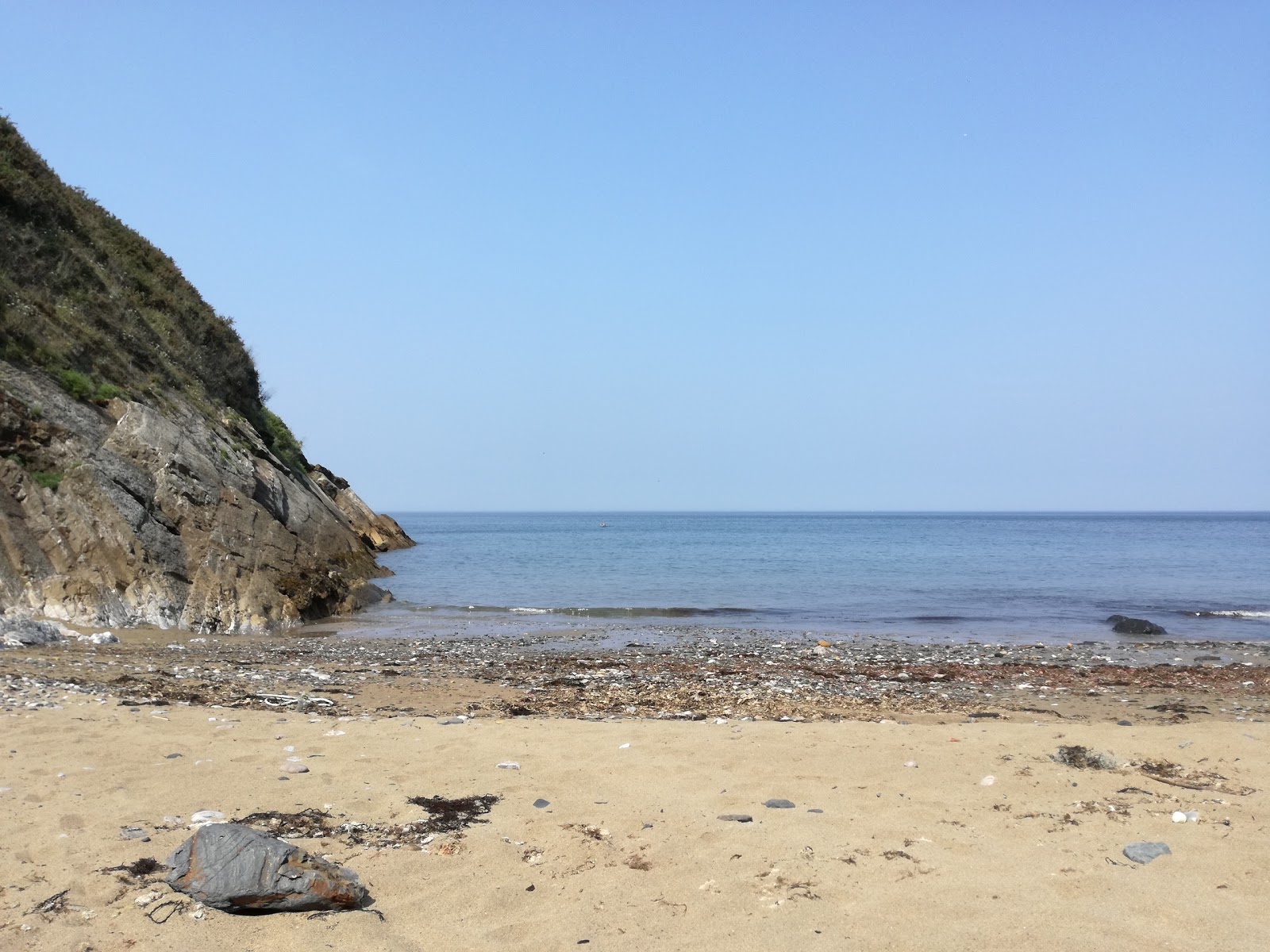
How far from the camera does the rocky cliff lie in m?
17.1

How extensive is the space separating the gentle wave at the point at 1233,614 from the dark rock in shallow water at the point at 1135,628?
432 centimetres

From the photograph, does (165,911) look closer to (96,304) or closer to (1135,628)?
(96,304)

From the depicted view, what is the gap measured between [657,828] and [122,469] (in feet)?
56.1

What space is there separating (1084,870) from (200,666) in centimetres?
1271

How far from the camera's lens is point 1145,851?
5934 mm

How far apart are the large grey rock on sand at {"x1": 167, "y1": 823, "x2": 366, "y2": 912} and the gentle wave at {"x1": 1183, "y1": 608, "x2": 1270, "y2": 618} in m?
28.9

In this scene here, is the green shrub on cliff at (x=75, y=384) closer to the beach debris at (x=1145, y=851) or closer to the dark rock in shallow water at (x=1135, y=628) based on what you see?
the beach debris at (x=1145, y=851)

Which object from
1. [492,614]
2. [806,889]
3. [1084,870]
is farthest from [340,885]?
[492,614]

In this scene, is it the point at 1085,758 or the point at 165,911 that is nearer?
the point at 165,911

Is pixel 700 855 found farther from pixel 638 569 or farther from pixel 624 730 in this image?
pixel 638 569

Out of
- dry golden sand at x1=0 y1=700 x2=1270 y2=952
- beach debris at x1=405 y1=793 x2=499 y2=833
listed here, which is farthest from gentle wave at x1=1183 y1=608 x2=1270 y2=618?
beach debris at x1=405 y1=793 x2=499 y2=833

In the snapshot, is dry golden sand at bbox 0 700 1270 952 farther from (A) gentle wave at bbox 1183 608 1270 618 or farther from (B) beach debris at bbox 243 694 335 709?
(A) gentle wave at bbox 1183 608 1270 618

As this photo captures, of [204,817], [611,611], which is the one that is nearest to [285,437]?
[611,611]

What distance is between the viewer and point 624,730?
9.68m
